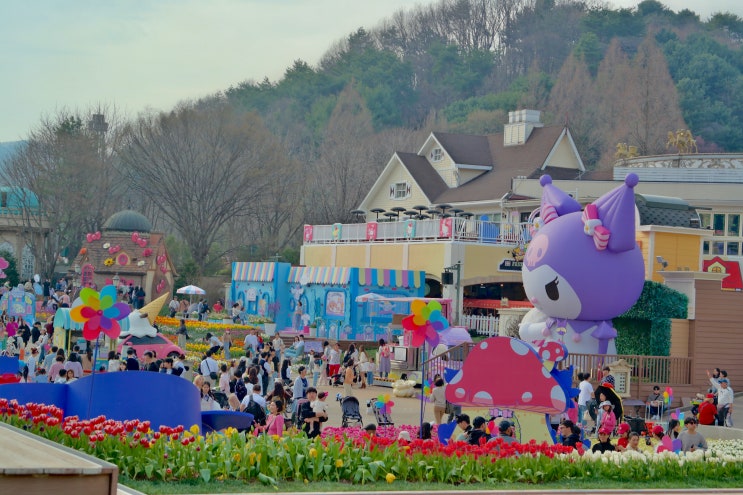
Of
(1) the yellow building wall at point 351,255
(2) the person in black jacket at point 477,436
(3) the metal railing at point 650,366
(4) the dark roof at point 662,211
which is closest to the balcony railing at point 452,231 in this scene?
(1) the yellow building wall at point 351,255

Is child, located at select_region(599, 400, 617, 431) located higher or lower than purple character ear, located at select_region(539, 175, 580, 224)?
lower

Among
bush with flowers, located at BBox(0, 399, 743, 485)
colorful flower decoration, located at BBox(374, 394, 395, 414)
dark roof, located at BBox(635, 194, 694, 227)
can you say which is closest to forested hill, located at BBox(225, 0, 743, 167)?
dark roof, located at BBox(635, 194, 694, 227)

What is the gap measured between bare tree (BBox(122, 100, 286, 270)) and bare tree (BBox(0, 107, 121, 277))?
230cm

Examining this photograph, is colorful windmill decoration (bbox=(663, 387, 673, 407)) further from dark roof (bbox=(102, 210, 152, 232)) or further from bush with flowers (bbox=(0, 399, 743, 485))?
dark roof (bbox=(102, 210, 152, 232))

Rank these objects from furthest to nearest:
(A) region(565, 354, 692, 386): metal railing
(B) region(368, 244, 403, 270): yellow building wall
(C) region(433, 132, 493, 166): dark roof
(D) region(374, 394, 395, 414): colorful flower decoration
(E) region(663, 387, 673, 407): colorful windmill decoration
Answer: (C) region(433, 132, 493, 166): dark roof → (B) region(368, 244, 403, 270): yellow building wall → (A) region(565, 354, 692, 386): metal railing → (E) region(663, 387, 673, 407): colorful windmill decoration → (D) region(374, 394, 395, 414): colorful flower decoration

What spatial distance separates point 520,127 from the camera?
5122cm

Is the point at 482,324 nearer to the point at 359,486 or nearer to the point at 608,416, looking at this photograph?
the point at 608,416

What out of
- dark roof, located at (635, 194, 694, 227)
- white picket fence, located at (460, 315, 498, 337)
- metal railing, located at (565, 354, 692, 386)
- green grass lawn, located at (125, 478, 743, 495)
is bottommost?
green grass lawn, located at (125, 478, 743, 495)

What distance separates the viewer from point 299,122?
11125 centimetres

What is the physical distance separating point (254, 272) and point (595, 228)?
2213 cm

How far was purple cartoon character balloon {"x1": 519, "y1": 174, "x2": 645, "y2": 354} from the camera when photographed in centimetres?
2538

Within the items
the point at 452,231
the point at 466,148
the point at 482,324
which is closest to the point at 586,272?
the point at 482,324

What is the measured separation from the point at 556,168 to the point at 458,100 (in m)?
59.1

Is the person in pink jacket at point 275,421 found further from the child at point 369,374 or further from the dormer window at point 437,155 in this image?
the dormer window at point 437,155
